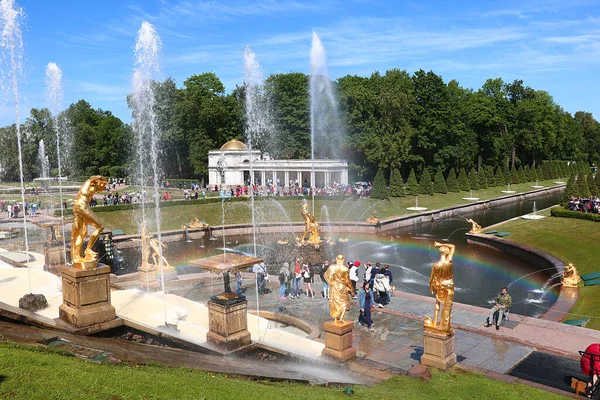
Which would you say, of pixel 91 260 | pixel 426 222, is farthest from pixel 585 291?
pixel 426 222

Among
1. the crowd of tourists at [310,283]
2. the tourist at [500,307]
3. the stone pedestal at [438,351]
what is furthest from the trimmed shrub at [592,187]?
the stone pedestal at [438,351]

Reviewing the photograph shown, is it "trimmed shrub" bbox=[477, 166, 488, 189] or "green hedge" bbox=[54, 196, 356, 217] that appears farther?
"trimmed shrub" bbox=[477, 166, 488, 189]

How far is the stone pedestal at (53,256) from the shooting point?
66.5 feet

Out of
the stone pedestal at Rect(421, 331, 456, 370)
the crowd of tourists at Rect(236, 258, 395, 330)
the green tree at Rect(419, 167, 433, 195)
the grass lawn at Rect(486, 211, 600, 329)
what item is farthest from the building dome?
the stone pedestal at Rect(421, 331, 456, 370)

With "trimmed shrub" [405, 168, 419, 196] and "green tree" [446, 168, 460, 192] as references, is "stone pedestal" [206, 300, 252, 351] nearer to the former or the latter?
"trimmed shrub" [405, 168, 419, 196]

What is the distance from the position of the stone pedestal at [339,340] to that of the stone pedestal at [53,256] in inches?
543

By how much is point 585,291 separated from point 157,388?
19618mm

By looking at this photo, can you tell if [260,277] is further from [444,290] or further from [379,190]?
[379,190]

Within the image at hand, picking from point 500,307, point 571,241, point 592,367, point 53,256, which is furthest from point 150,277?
point 571,241

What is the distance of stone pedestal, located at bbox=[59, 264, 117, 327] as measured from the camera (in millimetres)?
12211

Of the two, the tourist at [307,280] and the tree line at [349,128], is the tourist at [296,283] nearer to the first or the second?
the tourist at [307,280]

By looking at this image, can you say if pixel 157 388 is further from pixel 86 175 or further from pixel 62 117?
pixel 62 117

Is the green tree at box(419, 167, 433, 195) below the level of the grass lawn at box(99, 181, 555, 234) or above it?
above

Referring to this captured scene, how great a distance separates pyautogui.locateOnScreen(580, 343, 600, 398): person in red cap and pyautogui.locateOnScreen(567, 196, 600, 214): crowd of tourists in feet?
93.0
